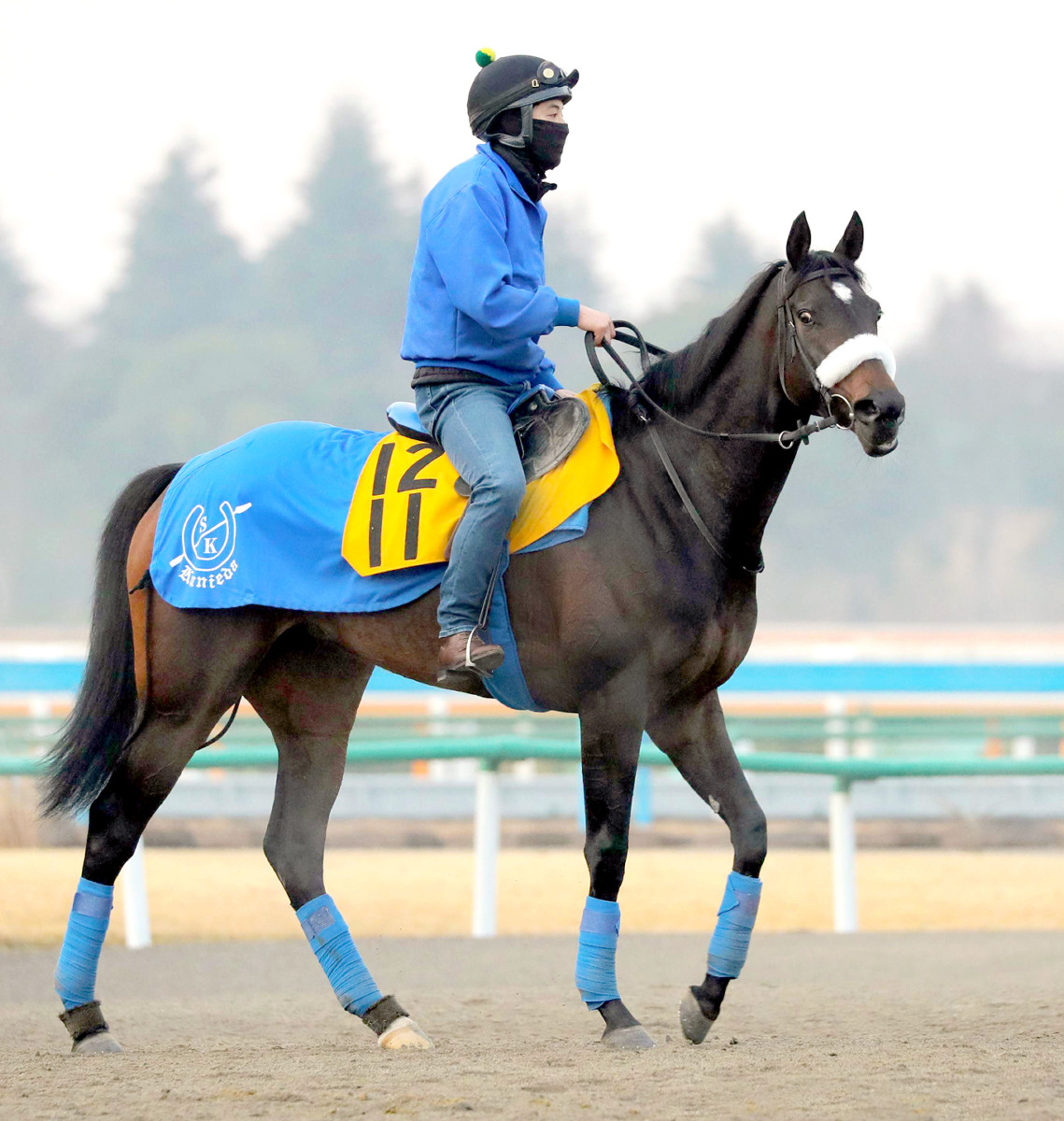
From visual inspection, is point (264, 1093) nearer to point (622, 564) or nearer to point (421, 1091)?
point (421, 1091)

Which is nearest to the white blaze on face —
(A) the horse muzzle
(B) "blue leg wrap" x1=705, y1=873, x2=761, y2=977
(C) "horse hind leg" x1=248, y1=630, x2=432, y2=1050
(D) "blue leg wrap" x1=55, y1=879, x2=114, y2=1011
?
(A) the horse muzzle

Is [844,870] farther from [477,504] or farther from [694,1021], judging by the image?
[477,504]

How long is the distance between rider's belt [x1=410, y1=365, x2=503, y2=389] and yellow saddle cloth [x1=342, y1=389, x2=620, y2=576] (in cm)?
21

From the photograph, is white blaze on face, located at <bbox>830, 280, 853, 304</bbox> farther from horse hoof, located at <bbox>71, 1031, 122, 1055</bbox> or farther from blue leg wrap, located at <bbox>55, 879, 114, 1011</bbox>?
horse hoof, located at <bbox>71, 1031, 122, 1055</bbox>

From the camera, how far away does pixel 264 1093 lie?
4.34 m

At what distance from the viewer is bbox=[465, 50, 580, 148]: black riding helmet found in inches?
211

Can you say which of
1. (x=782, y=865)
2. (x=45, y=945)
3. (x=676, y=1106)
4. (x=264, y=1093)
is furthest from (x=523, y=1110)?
(x=782, y=865)

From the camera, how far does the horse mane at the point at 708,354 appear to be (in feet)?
16.5

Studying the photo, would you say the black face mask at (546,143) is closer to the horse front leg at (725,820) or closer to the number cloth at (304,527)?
the number cloth at (304,527)

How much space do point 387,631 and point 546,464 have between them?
0.72 m

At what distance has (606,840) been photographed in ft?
16.6

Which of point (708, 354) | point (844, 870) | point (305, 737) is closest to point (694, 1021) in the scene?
point (305, 737)

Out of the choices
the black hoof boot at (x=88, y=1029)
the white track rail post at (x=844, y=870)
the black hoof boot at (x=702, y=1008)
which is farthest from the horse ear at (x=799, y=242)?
the white track rail post at (x=844, y=870)

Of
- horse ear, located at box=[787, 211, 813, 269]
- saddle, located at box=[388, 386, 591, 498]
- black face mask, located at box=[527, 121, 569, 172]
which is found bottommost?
saddle, located at box=[388, 386, 591, 498]
